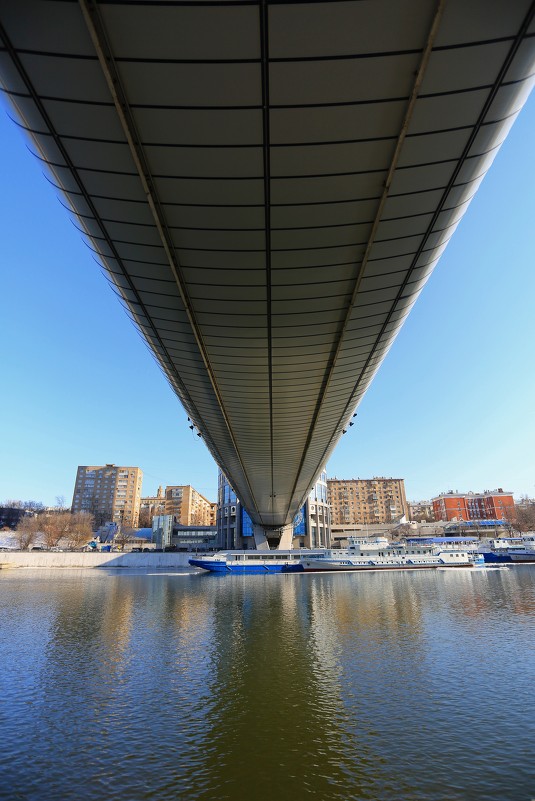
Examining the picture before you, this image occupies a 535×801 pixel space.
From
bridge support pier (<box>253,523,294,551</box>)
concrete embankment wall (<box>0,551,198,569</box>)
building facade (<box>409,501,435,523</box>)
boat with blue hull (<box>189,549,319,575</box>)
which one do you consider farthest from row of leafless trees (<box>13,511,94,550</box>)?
building facade (<box>409,501,435,523</box>)

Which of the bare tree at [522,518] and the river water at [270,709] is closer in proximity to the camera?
the river water at [270,709]

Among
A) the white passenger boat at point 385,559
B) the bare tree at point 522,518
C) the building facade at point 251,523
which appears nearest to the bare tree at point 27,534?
the building facade at point 251,523

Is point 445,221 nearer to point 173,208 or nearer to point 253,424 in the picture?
point 173,208

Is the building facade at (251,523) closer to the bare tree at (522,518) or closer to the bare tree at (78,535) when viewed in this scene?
the bare tree at (78,535)

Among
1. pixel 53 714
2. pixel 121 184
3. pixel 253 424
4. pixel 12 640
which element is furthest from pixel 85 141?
pixel 12 640

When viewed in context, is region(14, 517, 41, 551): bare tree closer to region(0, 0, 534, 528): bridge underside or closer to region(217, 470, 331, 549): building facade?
region(217, 470, 331, 549): building facade

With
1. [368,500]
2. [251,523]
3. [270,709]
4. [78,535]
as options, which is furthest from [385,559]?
[368,500]

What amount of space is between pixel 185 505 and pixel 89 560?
3074 inches

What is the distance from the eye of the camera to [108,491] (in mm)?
137000

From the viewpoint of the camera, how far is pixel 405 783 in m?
7.27

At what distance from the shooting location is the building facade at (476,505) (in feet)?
424

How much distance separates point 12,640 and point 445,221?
19.7 metres

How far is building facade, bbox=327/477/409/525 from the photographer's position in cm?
14088

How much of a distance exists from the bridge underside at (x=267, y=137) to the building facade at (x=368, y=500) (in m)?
136
